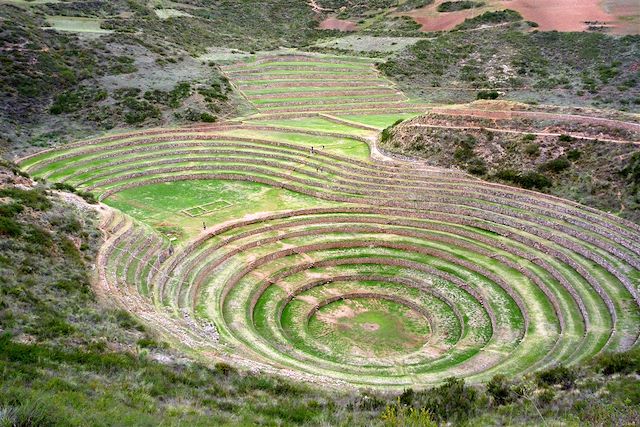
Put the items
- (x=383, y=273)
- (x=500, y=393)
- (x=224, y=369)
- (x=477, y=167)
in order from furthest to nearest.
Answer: (x=477, y=167) → (x=383, y=273) → (x=224, y=369) → (x=500, y=393)

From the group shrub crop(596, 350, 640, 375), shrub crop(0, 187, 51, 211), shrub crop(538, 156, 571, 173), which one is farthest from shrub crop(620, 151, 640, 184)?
shrub crop(0, 187, 51, 211)

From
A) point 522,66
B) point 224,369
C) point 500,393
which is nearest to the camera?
point 500,393

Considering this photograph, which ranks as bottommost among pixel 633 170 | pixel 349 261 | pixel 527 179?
pixel 349 261

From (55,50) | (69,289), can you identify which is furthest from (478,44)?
(69,289)

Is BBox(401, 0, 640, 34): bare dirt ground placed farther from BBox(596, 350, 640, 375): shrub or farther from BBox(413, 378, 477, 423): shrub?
BBox(413, 378, 477, 423): shrub

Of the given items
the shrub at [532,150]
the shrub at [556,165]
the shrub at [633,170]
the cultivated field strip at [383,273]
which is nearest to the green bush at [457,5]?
the cultivated field strip at [383,273]

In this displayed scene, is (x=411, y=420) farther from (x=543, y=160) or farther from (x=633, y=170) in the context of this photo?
(x=543, y=160)

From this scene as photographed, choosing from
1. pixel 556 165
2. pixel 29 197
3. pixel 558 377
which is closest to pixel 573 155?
pixel 556 165

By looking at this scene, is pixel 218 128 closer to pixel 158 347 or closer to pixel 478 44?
pixel 158 347
